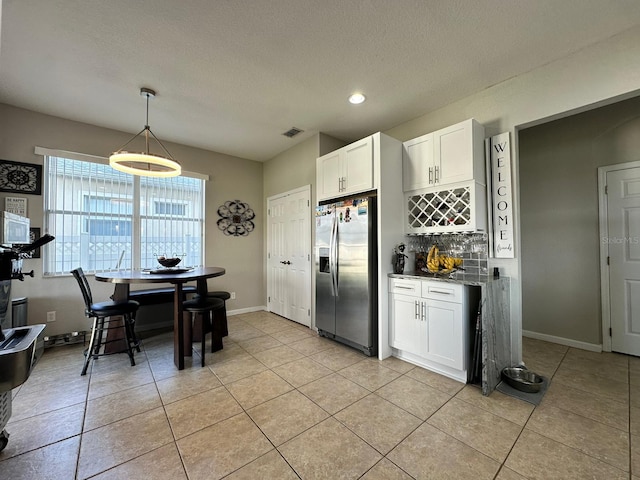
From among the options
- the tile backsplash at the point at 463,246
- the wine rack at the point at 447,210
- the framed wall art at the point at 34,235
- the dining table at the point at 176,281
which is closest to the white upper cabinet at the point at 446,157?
the wine rack at the point at 447,210

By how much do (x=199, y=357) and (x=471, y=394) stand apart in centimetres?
266

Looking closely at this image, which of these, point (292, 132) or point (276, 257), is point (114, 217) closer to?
A: point (276, 257)

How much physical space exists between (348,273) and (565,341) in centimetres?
270

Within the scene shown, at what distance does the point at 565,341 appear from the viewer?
320cm

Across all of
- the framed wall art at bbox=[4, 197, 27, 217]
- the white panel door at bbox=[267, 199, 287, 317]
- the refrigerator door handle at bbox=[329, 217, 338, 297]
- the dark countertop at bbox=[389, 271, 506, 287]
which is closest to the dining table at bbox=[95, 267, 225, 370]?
the refrigerator door handle at bbox=[329, 217, 338, 297]

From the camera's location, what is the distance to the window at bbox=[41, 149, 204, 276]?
11.1ft

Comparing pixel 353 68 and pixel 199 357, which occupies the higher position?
pixel 353 68

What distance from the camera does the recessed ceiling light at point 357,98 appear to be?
2.94m

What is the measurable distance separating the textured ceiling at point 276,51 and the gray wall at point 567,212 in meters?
1.28

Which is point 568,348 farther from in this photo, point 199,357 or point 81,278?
point 81,278

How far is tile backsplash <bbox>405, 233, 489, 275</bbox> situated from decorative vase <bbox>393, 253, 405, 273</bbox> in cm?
26

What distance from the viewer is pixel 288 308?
442 cm

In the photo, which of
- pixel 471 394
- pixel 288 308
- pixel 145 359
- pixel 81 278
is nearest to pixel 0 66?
pixel 81 278

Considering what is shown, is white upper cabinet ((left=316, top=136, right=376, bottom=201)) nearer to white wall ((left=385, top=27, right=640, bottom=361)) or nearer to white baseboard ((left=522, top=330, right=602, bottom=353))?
white wall ((left=385, top=27, right=640, bottom=361))
